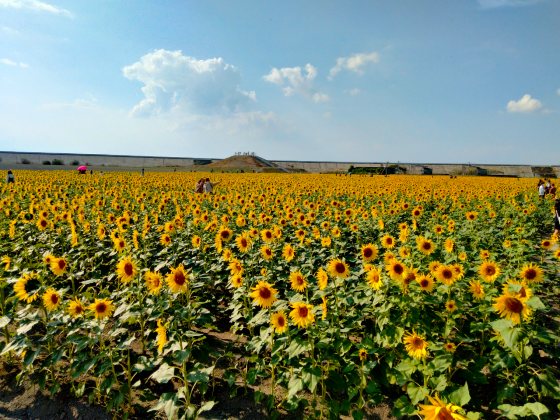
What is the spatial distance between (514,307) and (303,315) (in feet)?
6.49

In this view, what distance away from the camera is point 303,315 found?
12.3ft

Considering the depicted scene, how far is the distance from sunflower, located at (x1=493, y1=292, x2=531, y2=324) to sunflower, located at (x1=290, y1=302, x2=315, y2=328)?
1798 millimetres

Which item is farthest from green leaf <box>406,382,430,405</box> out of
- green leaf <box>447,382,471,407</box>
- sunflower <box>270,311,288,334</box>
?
sunflower <box>270,311,288,334</box>

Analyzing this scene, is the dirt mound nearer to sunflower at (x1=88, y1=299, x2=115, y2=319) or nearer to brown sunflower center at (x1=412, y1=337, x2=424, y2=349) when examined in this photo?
sunflower at (x1=88, y1=299, x2=115, y2=319)

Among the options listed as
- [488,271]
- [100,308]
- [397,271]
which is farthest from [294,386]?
[488,271]

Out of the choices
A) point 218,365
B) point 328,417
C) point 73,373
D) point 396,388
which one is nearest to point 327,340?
point 328,417

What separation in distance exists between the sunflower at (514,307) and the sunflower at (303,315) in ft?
5.90

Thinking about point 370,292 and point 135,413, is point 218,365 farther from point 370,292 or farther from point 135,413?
point 370,292

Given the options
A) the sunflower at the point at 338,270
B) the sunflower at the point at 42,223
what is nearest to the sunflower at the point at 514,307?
the sunflower at the point at 338,270

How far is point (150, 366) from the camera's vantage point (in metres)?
4.00

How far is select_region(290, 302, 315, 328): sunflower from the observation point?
12.1 ft

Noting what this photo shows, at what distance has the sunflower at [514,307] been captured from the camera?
126 inches

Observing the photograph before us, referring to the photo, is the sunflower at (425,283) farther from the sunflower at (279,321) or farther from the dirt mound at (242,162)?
the dirt mound at (242,162)

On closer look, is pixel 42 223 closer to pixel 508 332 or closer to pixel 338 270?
pixel 338 270
